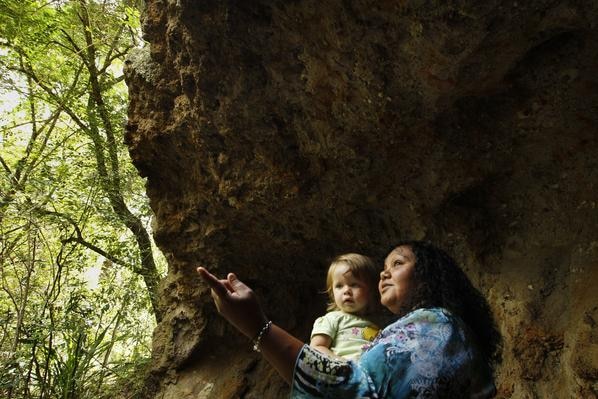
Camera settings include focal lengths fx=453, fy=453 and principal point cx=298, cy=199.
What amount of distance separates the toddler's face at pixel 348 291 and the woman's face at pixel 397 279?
2.86 feet

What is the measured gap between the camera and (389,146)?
300 cm

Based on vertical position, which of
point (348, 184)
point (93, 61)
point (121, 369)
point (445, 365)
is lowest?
point (445, 365)

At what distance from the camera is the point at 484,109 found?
8.91 feet

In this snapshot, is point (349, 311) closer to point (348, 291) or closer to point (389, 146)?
point (348, 291)

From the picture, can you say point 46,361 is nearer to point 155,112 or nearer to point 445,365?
Answer: point 155,112

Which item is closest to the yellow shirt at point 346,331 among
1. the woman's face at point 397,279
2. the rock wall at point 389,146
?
the woman's face at point 397,279

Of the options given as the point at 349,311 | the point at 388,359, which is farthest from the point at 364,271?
the point at 388,359

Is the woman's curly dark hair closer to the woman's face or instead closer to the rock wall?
the woman's face

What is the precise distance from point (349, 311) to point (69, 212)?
456 cm

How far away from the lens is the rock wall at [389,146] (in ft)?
7.47

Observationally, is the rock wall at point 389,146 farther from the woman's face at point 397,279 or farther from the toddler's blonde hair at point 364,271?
the woman's face at point 397,279

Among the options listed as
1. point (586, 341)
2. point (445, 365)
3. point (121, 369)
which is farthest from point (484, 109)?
point (121, 369)

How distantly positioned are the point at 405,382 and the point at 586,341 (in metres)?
1.36

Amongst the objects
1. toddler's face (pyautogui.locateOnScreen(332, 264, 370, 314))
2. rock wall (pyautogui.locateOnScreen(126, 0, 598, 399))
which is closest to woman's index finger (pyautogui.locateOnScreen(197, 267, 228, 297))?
toddler's face (pyautogui.locateOnScreen(332, 264, 370, 314))
